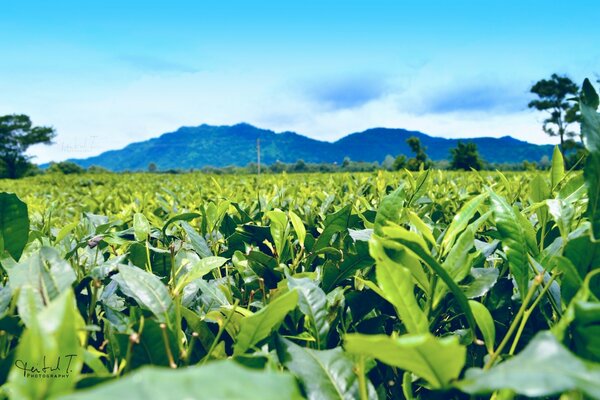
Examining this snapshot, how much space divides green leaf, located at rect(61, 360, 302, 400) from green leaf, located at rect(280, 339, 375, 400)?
36cm

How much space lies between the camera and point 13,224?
1.15 meters

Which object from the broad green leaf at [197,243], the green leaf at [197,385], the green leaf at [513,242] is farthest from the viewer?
the broad green leaf at [197,243]

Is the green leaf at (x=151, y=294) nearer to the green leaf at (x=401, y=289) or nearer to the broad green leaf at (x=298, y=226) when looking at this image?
the green leaf at (x=401, y=289)

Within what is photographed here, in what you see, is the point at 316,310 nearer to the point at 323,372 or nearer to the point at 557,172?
the point at 323,372

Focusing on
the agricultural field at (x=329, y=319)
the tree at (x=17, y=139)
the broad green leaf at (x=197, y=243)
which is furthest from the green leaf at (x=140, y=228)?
the tree at (x=17, y=139)

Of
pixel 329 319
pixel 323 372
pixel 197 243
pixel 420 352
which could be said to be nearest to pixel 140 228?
pixel 197 243

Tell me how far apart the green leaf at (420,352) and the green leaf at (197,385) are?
0.43 ft

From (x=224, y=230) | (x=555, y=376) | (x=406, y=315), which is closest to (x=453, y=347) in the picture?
(x=555, y=376)

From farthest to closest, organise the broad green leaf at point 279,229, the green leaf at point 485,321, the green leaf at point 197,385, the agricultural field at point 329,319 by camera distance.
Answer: the broad green leaf at point 279,229 < the green leaf at point 485,321 < the agricultural field at point 329,319 < the green leaf at point 197,385

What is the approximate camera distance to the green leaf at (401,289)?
737mm

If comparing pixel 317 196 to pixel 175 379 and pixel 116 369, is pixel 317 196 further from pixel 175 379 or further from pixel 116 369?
pixel 175 379

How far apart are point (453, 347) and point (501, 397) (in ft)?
0.77

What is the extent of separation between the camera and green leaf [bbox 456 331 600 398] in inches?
18.0

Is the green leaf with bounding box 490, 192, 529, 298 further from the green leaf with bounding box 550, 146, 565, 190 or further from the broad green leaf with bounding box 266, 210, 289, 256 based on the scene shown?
the green leaf with bounding box 550, 146, 565, 190
